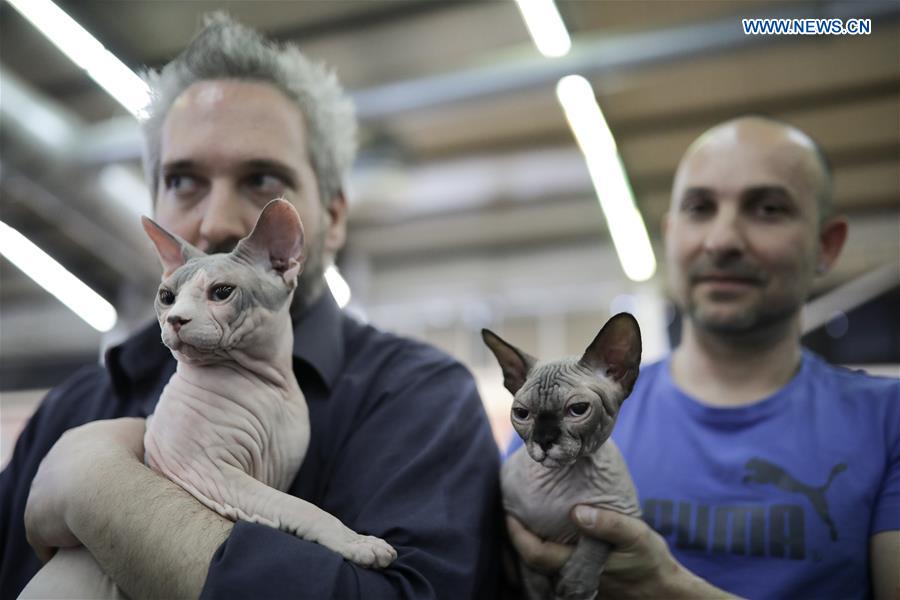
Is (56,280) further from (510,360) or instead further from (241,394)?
(510,360)

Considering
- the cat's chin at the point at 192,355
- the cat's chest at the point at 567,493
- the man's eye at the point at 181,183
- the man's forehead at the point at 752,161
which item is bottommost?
the cat's chest at the point at 567,493

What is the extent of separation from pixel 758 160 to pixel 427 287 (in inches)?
178

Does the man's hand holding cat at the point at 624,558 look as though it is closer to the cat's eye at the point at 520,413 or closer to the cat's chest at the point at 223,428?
the cat's eye at the point at 520,413

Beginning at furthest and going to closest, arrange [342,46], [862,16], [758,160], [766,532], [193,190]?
1. [342,46]
2. [758,160]
3. [862,16]
4. [766,532]
5. [193,190]

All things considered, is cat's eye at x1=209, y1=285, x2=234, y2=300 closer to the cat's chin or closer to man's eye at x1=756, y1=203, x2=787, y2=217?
the cat's chin

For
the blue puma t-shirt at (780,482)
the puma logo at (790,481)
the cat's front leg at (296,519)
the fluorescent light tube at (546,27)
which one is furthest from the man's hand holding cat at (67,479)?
the fluorescent light tube at (546,27)

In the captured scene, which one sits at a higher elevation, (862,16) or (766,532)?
(862,16)

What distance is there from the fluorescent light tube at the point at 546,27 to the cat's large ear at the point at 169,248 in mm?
2090

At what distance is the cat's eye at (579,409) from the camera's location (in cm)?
87

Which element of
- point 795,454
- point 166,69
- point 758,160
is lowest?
point 795,454

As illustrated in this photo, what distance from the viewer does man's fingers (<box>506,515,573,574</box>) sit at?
101cm

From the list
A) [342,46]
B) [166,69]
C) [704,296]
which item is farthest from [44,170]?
[704,296]

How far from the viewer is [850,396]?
5.03 ft

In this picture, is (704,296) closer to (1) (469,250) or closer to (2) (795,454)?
(2) (795,454)
